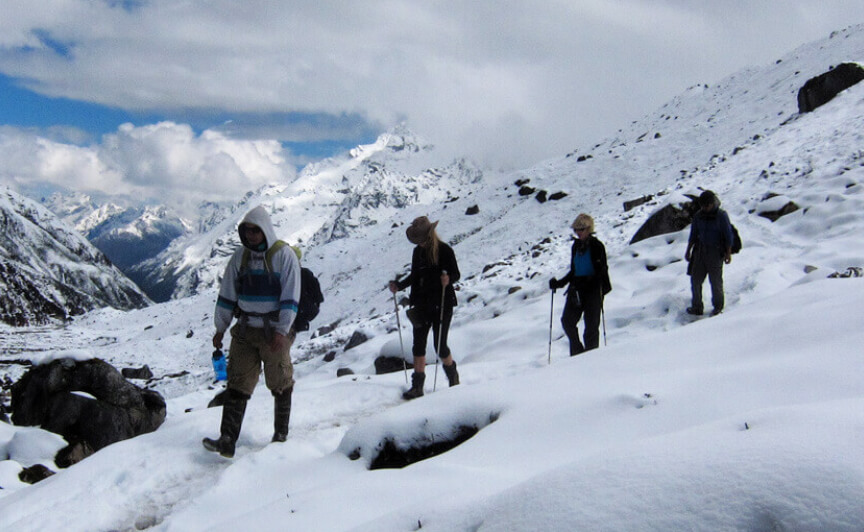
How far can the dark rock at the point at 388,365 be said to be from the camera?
1038 cm

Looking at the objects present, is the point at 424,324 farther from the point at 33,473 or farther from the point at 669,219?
the point at 669,219

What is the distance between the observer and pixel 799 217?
42.3 ft

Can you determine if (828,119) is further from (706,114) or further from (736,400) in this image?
(736,400)

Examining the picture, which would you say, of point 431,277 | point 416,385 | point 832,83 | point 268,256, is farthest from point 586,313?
point 832,83

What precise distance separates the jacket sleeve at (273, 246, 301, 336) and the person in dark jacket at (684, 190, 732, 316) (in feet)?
23.1

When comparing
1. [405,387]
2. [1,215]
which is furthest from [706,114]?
[1,215]

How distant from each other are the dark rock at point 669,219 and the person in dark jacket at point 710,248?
20.2ft

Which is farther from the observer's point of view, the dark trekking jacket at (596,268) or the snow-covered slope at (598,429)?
the dark trekking jacket at (596,268)

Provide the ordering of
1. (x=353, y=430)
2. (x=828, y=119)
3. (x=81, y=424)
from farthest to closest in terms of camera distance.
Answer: (x=828, y=119) < (x=81, y=424) < (x=353, y=430)

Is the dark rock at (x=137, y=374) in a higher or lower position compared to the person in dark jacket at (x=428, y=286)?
lower

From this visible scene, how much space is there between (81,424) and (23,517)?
5.26 meters

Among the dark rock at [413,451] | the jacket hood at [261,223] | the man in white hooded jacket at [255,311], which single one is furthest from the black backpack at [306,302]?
the dark rock at [413,451]

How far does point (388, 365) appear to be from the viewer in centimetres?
1061

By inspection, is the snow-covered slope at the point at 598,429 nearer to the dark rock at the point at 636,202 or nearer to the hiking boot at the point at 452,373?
the hiking boot at the point at 452,373
